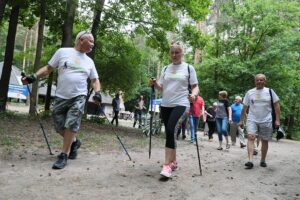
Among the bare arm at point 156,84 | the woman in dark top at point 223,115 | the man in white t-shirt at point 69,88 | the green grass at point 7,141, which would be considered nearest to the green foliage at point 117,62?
the woman in dark top at point 223,115

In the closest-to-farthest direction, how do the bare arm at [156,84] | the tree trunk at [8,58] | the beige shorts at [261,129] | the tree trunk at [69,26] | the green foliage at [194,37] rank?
1. the bare arm at [156,84]
2. the beige shorts at [261,129]
3. the tree trunk at [69,26]
4. the tree trunk at [8,58]
5. the green foliage at [194,37]

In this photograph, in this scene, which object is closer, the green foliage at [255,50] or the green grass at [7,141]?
the green grass at [7,141]

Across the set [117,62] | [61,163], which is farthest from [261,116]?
[117,62]

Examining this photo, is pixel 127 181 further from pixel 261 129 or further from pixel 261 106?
pixel 261 106

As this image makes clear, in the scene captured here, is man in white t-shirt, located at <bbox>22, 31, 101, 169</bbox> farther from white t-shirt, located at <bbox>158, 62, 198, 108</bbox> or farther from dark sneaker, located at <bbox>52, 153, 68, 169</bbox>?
white t-shirt, located at <bbox>158, 62, 198, 108</bbox>

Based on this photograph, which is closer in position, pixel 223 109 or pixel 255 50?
pixel 223 109

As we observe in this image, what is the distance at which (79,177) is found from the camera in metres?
5.39

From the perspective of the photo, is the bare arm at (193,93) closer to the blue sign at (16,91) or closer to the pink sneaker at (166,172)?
the pink sneaker at (166,172)

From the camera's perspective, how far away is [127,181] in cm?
546

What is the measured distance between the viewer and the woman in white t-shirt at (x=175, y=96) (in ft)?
19.5

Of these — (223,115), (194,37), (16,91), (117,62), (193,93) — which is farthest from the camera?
(16,91)

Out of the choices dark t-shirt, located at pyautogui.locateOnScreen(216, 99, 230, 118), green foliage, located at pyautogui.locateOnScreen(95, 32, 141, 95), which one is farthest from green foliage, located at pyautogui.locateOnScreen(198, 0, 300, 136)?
dark t-shirt, located at pyautogui.locateOnScreen(216, 99, 230, 118)

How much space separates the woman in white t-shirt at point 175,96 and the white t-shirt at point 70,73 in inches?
52.2

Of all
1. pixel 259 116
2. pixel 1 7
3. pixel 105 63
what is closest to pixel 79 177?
pixel 259 116
